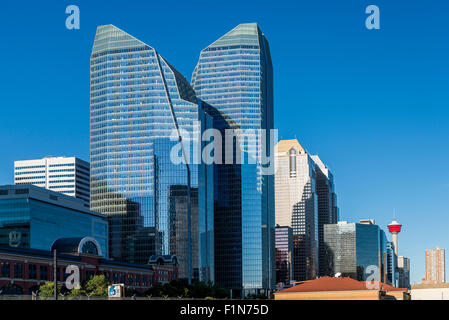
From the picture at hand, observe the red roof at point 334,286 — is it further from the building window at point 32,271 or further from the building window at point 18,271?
the building window at point 18,271

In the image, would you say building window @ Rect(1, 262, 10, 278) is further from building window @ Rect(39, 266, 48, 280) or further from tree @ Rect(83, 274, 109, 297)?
tree @ Rect(83, 274, 109, 297)

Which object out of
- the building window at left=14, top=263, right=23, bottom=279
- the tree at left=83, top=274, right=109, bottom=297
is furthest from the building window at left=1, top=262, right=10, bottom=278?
the tree at left=83, top=274, right=109, bottom=297

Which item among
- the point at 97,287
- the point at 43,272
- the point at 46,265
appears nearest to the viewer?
the point at 97,287

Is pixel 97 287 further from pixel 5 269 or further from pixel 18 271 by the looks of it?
pixel 5 269

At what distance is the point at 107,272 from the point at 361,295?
8161 centimetres


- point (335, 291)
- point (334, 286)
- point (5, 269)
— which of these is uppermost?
point (5, 269)

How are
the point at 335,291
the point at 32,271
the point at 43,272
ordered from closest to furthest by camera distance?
the point at 335,291, the point at 32,271, the point at 43,272

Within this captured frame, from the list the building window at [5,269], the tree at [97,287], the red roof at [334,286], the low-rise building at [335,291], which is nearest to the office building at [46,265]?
the building window at [5,269]

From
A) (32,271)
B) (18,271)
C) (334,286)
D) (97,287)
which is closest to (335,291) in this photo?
(334,286)

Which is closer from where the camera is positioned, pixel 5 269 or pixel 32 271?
pixel 5 269

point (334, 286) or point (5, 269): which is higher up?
point (5, 269)
